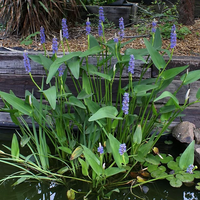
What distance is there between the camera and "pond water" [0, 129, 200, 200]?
5.63ft

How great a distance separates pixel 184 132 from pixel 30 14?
1.96 m

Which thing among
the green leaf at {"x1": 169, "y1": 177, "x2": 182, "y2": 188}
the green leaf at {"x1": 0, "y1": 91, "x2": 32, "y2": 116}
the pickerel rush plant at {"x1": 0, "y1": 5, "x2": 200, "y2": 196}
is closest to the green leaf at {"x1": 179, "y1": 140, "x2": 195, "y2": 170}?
the pickerel rush plant at {"x1": 0, "y1": 5, "x2": 200, "y2": 196}

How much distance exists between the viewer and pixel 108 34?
3.08 m

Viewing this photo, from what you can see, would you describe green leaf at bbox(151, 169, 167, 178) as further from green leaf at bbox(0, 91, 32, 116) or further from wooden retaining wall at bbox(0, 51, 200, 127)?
green leaf at bbox(0, 91, 32, 116)

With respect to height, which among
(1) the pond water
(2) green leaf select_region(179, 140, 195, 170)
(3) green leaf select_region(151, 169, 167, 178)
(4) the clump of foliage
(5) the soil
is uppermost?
(4) the clump of foliage

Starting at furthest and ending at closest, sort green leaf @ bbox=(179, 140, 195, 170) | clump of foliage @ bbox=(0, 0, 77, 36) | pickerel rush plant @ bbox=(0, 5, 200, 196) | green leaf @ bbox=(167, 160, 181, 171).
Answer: clump of foliage @ bbox=(0, 0, 77, 36) < green leaf @ bbox=(167, 160, 181, 171) < green leaf @ bbox=(179, 140, 195, 170) < pickerel rush plant @ bbox=(0, 5, 200, 196)

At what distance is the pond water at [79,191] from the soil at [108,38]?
127 cm

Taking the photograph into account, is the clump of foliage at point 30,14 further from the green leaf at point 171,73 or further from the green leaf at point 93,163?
the green leaf at point 93,163

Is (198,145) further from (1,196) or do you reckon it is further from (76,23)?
(76,23)

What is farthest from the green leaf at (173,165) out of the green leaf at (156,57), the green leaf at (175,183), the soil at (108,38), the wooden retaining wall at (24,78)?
the soil at (108,38)

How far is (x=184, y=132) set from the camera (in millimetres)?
2211

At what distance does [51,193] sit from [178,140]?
3.63ft

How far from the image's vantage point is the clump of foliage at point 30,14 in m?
2.87

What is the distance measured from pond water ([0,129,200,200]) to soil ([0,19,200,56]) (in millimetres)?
1275
